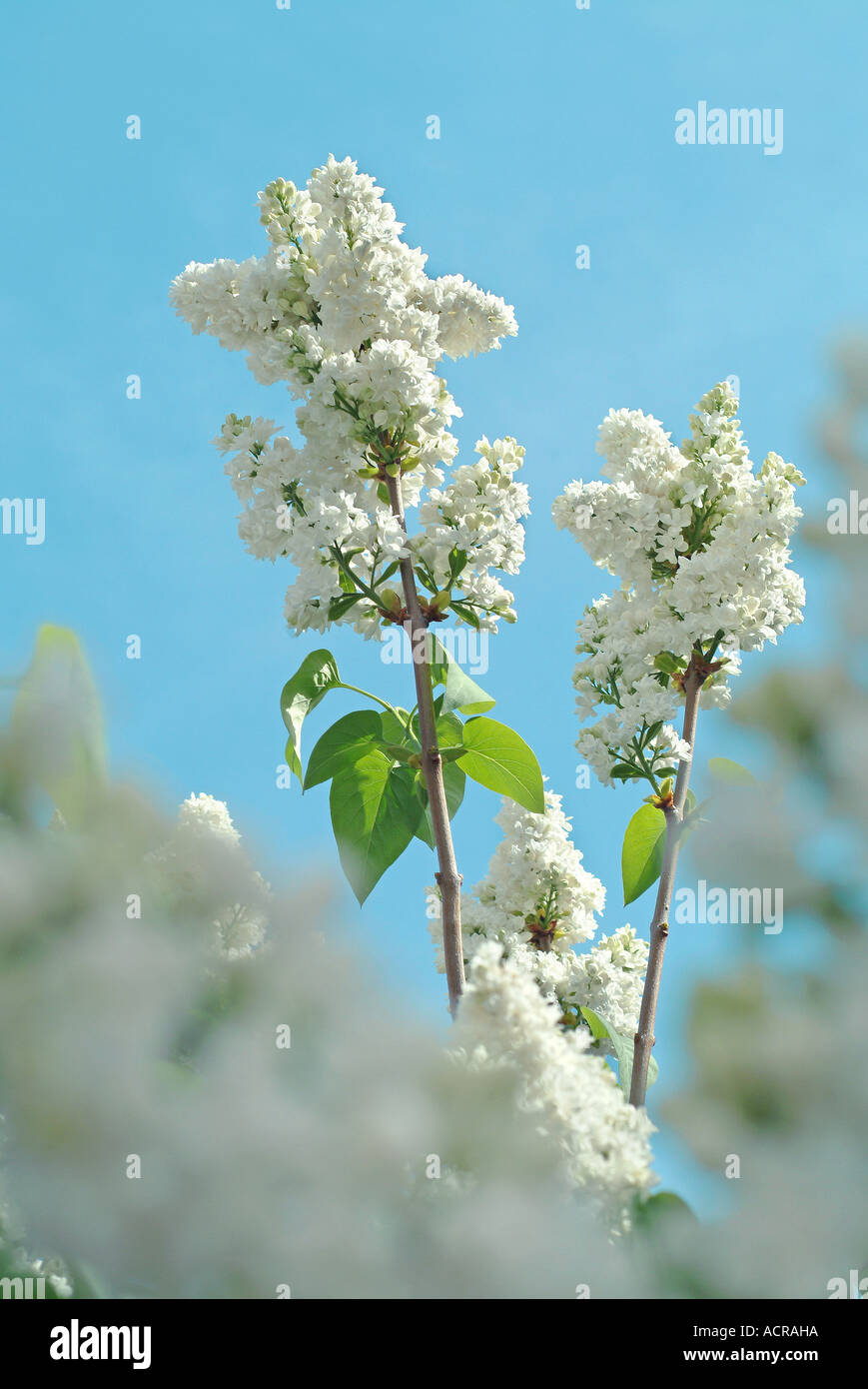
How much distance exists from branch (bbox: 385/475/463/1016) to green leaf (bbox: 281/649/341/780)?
0.22 meters

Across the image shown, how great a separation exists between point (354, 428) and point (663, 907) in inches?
24.4

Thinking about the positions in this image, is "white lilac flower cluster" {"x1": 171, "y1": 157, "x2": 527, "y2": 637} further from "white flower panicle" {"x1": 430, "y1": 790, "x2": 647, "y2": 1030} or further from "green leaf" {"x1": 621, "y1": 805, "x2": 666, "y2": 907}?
"white flower panicle" {"x1": 430, "y1": 790, "x2": 647, "y2": 1030}

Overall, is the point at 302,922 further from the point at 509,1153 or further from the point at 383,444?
the point at 383,444

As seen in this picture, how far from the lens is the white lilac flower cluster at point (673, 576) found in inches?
52.7

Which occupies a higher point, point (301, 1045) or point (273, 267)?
point (273, 267)

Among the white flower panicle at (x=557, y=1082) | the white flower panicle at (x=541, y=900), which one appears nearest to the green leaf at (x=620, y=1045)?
the white flower panicle at (x=541, y=900)

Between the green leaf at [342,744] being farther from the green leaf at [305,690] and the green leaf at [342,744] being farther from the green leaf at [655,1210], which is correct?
the green leaf at [655,1210]

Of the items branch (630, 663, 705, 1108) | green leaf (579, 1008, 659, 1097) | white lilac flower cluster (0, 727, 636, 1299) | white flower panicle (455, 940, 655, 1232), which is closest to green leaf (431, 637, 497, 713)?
branch (630, 663, 705, 1108)

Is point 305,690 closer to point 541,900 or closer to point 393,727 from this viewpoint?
point 393,727


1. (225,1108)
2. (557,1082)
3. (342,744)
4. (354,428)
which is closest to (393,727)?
(342,744)

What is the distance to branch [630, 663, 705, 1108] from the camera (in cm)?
118
